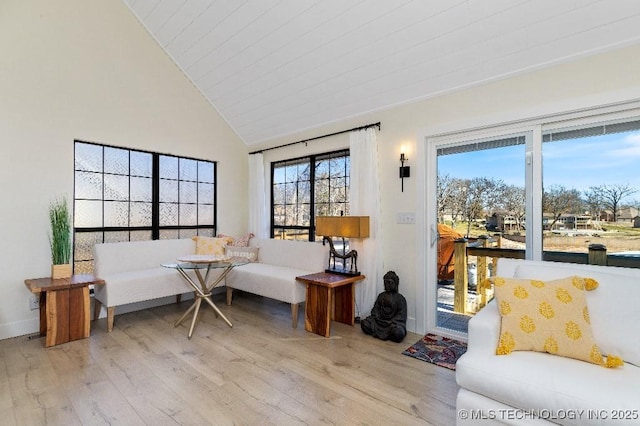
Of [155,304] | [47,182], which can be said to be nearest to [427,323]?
[155,304]

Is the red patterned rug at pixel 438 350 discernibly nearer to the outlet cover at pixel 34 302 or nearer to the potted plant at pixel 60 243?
the potted plant at pixel 60 243

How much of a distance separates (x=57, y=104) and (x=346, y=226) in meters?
3.35

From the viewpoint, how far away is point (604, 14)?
83.7 inches

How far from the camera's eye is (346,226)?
3371 millimetres

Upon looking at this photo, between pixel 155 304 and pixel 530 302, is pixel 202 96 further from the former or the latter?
pixel 530 302

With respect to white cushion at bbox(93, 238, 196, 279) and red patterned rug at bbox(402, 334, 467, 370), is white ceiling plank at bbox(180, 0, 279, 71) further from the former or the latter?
red patterned rug at bbox(402, 334, 467, 370)

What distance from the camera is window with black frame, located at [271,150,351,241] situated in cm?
415

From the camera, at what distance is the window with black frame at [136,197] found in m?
3.71

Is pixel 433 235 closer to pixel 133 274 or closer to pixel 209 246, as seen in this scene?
pixel 209 246

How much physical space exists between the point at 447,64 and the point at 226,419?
3.16m

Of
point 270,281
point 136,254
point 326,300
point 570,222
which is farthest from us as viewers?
point 136,254

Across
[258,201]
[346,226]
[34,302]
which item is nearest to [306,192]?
[258,201]

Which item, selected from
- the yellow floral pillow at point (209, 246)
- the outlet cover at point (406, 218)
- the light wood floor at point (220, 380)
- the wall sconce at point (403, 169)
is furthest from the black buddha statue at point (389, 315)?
the yellow floral pillow at point (209, 246)

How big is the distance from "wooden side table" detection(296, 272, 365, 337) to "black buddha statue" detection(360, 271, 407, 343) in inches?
12.7
